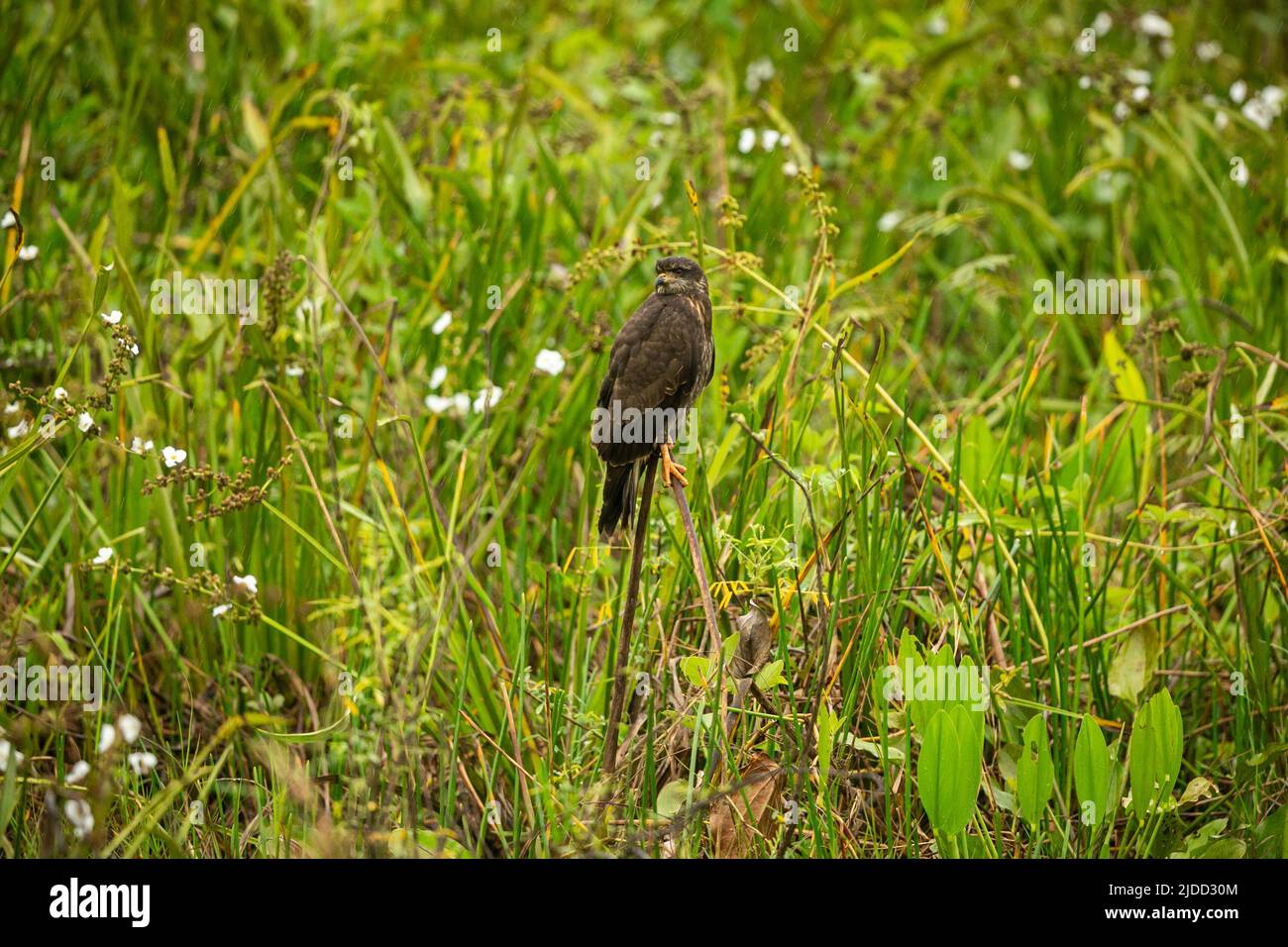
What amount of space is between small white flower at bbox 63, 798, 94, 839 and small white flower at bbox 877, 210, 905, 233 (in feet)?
11.0

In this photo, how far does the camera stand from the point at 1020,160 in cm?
507

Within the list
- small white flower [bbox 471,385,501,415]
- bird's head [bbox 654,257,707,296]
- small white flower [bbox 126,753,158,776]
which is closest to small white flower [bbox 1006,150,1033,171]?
small white flower [bbox 471,385,501,415]

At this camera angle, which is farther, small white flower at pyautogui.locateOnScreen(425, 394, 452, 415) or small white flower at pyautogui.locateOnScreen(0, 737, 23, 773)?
small white flower at pyautogui.locateOnScreen(425, 394, 452, 415)

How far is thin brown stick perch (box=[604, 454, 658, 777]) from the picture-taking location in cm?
213

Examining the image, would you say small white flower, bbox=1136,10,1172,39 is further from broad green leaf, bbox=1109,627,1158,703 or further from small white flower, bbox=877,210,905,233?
broad green leaf, bbox=1109,627,1158,703

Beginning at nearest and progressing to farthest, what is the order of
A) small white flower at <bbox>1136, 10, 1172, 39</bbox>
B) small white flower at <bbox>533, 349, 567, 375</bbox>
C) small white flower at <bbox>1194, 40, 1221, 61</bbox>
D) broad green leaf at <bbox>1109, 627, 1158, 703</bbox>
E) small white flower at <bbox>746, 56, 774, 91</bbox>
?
1. broad green leaf at <bbox>1109, 627, 1158, 703</bbox>
2. small white flower at <bbox>533, 349, 567, 375</bbox>
3. small white flower at <bbox>1136, 10, 1172, 39</bbox>
4. small white flower at <bbox>746, 56, 774, 91</bbox>
5. small white flower at <bbox>1194, 40, 1221, 61</bbox>

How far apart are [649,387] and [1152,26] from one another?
392 centimetres

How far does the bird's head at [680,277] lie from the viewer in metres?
2.47

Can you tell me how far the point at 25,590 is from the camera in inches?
111

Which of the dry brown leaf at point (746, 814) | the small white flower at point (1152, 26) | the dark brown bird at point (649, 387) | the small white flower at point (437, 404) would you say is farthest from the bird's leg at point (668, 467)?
the small white flower at point (1152, 26)

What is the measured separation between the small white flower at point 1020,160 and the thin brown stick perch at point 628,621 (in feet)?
11.1

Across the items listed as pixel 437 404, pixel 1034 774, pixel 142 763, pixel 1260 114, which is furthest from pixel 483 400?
pixel 1260 114

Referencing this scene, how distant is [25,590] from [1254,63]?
5.66 m

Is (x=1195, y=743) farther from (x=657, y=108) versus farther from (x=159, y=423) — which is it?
(x=657, y=108)
